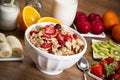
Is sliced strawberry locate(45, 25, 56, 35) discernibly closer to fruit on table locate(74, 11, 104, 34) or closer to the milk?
the milk

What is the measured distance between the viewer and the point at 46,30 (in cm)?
89

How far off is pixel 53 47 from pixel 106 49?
0.99 ft

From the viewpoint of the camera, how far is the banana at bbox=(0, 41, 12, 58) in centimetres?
86

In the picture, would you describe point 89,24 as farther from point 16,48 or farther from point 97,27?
point 16,48

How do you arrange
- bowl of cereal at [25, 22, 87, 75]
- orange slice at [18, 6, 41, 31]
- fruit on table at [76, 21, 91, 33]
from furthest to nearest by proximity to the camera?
fruit on table at [76, 21, 91, 33]
orange slice at [18, 6, 41, 31]
bowl of cereal at [25, 22, 87, 75]

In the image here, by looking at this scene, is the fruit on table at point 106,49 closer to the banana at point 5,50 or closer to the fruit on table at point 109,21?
the fruit on table at point 109,21

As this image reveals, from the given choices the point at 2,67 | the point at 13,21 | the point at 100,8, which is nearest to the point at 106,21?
the point at 100,8

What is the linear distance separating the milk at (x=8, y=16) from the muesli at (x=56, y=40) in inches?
5.3

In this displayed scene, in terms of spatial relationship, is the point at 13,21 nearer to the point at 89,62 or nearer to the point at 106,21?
the point at 89,62

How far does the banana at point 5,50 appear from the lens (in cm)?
86

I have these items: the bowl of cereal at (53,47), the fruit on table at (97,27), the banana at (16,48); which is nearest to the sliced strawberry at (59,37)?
the bowl of cereal at (53,47)

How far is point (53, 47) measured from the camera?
840mm

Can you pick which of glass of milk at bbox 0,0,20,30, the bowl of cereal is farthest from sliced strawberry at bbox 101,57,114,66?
glass of milk at bbox 0,0,20,30

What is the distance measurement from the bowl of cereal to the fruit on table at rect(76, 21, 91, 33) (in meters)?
0.22
